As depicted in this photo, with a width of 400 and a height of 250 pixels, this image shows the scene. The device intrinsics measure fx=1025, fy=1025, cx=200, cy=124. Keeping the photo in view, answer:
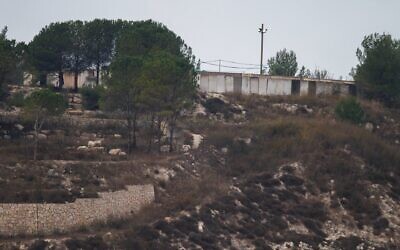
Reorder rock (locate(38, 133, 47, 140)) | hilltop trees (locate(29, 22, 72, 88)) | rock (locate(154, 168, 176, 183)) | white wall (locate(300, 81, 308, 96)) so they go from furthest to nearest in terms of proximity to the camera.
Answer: white wall (locate(300, 81, 308, 96)) → hilltop trees (locate(29, 22, 72, 88)) → rock (locate(38, 133, 47, 140)) → rock (locate(154, 168, 176, 183))

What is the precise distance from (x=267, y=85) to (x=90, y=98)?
55.0 feet

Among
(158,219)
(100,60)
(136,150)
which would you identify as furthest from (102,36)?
(158,219)

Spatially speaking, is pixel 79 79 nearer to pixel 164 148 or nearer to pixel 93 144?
pixel 164 148

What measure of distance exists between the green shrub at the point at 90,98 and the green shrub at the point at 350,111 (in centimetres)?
1684

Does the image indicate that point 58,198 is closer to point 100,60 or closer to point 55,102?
point 55,102

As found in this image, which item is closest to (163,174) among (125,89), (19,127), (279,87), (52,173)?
(125,89)

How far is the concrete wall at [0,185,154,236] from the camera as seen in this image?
45.6 meters

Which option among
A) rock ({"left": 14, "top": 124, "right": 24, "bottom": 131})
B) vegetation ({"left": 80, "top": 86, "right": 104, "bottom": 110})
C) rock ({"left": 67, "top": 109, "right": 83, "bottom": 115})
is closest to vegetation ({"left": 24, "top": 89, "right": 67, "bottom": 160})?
rock ({"left": 14, "top": 124, "right": 24, "bottom": 131})

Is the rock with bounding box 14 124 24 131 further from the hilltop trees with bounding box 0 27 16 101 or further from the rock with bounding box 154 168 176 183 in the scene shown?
the rock with bounding box 154 168 176 183

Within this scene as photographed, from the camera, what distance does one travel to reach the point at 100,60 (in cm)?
7556

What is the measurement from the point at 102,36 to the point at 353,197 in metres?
25.5

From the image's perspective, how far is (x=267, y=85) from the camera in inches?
3125

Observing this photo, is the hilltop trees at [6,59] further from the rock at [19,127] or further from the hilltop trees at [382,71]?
the hilltop trees at [382,71]

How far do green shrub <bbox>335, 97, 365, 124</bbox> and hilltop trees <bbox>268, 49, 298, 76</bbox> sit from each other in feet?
83.8
